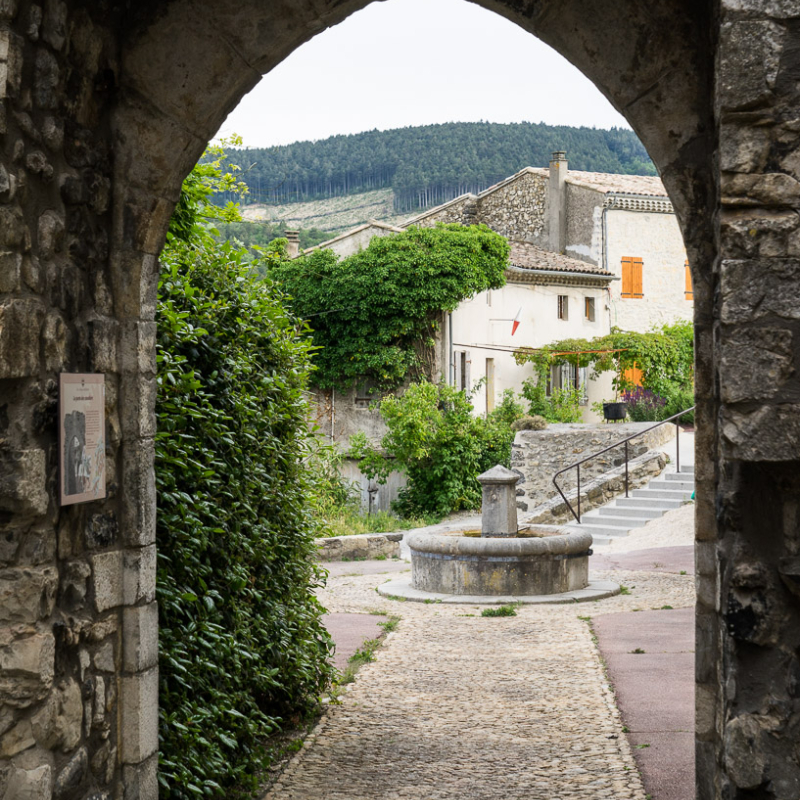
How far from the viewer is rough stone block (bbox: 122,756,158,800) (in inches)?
140

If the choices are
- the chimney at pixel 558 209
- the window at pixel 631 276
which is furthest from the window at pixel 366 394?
the window at pixel 631 276

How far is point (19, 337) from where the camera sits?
303 centimetres

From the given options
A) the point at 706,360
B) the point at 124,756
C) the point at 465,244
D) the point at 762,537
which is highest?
the point at 465,244

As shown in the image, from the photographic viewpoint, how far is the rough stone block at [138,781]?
3.56 metres

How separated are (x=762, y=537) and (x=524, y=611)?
22.2 feet

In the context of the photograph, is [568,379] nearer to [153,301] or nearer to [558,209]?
[558,209]

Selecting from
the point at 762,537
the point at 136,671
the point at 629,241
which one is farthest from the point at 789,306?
the point at 629,241

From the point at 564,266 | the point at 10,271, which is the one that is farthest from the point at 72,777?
the point at 564,266

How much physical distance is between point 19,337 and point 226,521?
1.60 meters

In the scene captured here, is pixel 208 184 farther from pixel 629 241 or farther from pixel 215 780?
pixel 629 241

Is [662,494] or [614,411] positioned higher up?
[614,411]

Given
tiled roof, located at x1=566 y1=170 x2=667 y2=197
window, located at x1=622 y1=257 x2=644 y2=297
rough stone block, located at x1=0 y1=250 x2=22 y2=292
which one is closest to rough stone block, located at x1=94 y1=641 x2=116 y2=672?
rough stone block, located at x1=0 y1=250 x2=22 y2=292

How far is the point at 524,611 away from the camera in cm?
941

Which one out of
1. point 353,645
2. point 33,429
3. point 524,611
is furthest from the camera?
point 524,611
